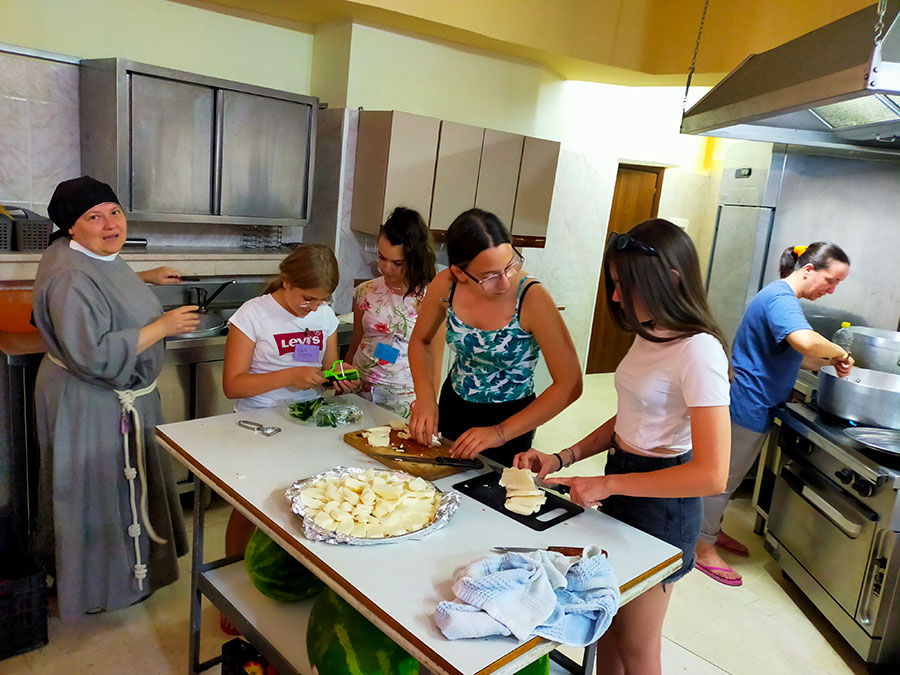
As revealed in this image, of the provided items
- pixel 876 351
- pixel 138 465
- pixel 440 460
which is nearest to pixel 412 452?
pixel 440 460

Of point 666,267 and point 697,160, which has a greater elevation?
point 697,160

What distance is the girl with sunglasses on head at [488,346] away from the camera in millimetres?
1817

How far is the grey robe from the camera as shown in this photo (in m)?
2.00

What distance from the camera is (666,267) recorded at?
56.3 inches

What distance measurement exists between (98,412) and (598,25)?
357 cm

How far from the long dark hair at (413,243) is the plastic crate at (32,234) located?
1632 mm

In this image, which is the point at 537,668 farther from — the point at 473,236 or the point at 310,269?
the point at 310,269

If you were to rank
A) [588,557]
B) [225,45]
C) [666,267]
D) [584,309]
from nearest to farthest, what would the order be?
[588,557]
[666,267]
[225,45]
[584,309]

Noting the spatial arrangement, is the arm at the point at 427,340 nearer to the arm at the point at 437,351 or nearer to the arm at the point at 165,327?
the arm at the point at 437,351

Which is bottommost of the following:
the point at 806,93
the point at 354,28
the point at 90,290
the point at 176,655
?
the point at 176,655

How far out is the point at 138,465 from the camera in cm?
224

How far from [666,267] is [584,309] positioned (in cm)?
427

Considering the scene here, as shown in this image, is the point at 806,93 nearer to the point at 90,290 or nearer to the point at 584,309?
the point at 90,290

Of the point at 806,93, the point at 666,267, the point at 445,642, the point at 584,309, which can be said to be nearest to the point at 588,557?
the point at 445,642
